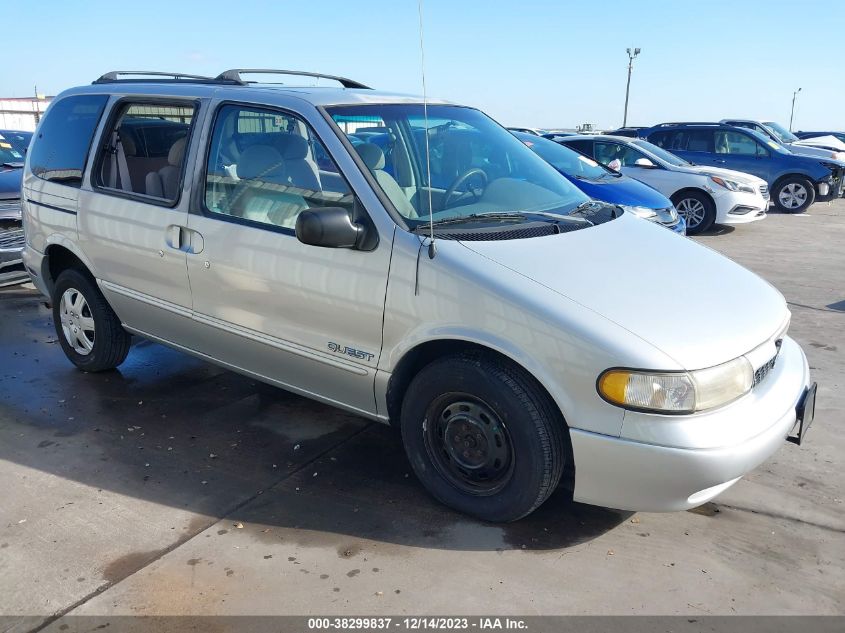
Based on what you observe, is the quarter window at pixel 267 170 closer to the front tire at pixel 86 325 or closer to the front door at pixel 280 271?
the front door at pixel 280 271

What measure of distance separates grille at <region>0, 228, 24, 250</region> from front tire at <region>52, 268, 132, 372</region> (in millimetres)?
2180

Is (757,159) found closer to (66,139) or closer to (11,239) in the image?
(11,239)

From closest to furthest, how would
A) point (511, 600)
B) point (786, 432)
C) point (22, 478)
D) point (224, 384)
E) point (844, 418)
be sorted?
point (511, 600)
point (786, 432)
point (22, 478)
point (844, 418)
point (224, 384)

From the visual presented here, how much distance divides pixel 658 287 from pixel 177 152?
2623 millimetres

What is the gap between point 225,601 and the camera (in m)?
2.73

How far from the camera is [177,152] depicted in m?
3.99

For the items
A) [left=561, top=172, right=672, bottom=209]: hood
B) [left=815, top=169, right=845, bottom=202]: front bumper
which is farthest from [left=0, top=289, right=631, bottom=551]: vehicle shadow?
[left=815, top=169, right=845, bottom=202]: front bumper

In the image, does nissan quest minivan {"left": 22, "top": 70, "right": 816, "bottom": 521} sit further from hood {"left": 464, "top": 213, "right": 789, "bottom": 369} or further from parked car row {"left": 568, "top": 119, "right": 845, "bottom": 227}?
parked car row {"left": 568, "top": 119, "right": 845, "bottom": 227}

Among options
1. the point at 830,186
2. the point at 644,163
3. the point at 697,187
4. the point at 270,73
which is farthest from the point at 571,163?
the point at 830,186

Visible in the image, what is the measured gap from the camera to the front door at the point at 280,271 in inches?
130

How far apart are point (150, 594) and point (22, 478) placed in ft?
4.39

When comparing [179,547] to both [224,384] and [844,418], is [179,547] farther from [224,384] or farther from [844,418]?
[844,418]

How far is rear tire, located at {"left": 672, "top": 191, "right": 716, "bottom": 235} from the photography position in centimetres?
1123

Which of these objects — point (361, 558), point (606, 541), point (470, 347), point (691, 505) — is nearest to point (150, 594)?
point (361, 558)
